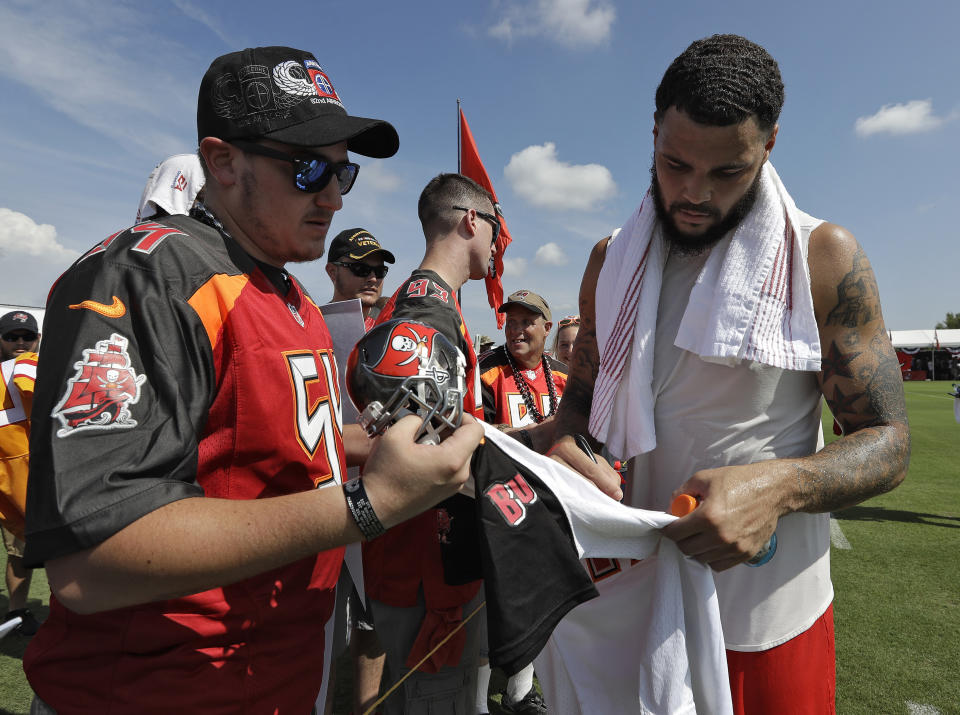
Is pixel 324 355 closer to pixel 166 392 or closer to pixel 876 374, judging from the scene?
pixel 166 392

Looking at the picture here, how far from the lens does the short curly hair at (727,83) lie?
165 centimetres

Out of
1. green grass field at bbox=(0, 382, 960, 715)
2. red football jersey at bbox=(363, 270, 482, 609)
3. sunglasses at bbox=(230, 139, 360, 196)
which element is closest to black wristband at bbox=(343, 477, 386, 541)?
sunglasses at bbox=(230, 139, 360, 196)

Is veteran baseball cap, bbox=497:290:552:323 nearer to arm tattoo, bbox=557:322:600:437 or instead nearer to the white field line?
arm tattoo, bbox=557:322:600:437

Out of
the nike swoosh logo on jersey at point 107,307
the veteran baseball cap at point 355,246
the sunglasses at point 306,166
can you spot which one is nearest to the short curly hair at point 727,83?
the sunglasses at point 306,166

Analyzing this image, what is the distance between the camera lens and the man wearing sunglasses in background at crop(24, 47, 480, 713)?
3.18ft

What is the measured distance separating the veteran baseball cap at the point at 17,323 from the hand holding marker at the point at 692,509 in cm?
669

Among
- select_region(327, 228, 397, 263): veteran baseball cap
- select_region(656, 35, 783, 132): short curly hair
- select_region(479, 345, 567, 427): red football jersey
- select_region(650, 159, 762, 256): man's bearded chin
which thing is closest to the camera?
select_region(656, 35, 783, 132): short curly hair

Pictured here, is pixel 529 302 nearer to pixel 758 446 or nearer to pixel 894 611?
pixel 758 446

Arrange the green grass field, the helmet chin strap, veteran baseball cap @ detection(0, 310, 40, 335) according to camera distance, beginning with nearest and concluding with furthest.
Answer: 1. the helmet chin strap
2. the green grass field
3. veteran baseball cap @ detection(0, 310, 40, 335)

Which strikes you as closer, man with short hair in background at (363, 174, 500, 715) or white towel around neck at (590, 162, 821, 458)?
white towel around neck at (590, 162, 821, 458)

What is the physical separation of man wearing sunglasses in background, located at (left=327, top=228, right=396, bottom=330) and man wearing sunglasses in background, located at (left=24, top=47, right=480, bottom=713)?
3408 millimetres

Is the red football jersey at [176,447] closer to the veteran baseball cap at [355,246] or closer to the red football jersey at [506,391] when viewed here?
the red football jersey at [506,391]

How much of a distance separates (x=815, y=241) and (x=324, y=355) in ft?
5.20

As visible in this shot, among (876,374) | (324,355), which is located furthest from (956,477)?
(324,355)
